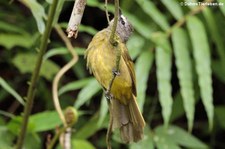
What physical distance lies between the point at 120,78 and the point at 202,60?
91 centimetres

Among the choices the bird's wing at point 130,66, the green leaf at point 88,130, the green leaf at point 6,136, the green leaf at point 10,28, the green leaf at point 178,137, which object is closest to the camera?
the bird's wing at point 130,66

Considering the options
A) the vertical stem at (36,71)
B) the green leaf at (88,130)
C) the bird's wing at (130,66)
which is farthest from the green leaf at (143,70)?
the vertical stem at (36,71)

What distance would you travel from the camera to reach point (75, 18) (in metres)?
1.02

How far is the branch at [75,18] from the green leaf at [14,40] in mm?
1988

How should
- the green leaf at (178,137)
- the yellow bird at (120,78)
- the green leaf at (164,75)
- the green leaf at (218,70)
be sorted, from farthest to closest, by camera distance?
the green leaf at (218,70), the green leaf at (178,137), the green leaf at (164,75), the yellow bird at (120,78)

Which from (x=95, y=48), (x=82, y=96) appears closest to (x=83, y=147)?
(x=82, y=96)

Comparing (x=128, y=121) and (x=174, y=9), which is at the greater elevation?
(x=174, y=9)

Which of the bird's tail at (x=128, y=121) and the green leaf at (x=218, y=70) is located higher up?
the green leaf at (x=218, y=70)

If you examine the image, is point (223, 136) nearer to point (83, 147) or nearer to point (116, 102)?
point (83, 147)

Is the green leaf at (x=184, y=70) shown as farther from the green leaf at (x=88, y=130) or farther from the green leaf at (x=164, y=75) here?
the green leaf at (x=88, y=130)

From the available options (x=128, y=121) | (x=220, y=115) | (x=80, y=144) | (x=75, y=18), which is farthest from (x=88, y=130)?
(x=75, y=18)

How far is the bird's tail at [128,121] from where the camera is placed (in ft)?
4.53

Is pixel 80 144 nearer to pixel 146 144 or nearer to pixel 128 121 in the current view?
pixel 146 144

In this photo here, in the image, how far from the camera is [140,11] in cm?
312
